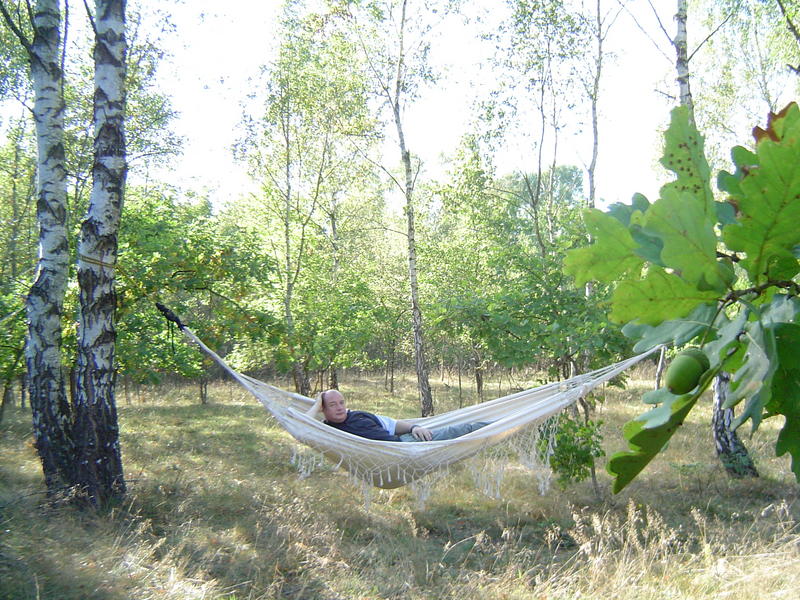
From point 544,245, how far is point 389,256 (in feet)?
35.3

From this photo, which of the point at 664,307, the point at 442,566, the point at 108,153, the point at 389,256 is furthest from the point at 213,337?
the point at 389,256

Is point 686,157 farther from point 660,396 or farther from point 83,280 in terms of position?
point 83,280

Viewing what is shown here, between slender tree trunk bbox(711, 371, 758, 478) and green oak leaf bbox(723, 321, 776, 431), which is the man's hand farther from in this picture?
green oak leaf bbox(723, 321, 776, 431)

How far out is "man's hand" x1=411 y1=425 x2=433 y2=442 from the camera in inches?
130

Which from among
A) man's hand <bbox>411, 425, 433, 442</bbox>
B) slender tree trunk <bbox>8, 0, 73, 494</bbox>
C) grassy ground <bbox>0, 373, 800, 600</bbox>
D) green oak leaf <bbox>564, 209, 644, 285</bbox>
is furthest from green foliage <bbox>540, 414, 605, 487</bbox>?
green oak leaf <bbox>564, 209, 644, 285</bbox>

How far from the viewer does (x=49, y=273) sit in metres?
3.07

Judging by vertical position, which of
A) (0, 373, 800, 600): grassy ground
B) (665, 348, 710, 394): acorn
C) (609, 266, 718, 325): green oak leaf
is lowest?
(0, 373, 800, 600): grassy ground

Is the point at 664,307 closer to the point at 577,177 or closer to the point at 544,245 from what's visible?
the point at 544,245

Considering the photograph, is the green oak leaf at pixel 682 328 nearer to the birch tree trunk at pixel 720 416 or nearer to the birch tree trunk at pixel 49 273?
the birch tree trunk at pixel 49 273

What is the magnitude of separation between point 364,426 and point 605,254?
124 inches

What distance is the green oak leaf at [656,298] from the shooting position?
38 centimetres

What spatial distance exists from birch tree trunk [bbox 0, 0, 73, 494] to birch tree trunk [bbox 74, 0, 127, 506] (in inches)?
9.4

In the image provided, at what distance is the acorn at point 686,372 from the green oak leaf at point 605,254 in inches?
4.2

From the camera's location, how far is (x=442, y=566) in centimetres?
269
